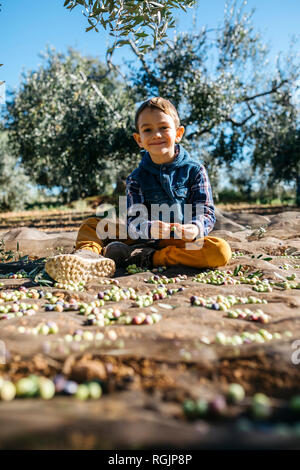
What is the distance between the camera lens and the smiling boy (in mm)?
3338

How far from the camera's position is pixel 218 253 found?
3334 mm

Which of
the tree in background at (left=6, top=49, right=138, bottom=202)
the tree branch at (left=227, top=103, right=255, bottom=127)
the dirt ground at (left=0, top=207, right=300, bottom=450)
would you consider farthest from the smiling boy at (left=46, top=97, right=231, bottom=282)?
the tree branch at (left=227, top=103, right=255, bottom=127)

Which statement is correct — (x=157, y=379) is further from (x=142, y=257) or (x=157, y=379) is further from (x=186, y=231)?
(x=142, y=257)

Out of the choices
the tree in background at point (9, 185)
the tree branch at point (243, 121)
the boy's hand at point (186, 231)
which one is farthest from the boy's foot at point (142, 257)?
the tree in background at point (9, 185)

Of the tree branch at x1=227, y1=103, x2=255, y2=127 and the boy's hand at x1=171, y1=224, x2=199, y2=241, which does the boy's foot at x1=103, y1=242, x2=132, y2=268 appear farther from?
the tree branch at x1=227, y1=103, x2=255, y2=127

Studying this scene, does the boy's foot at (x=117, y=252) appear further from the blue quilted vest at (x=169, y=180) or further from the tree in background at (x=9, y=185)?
the tree in background at (x=9, y=185)

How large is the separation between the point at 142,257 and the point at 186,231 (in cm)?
76

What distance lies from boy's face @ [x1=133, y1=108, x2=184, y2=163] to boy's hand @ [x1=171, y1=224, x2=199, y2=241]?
93 cm

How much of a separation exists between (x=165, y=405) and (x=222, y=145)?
41.2 ft

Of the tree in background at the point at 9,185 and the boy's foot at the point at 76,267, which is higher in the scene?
the tree in background at the point at 9,185

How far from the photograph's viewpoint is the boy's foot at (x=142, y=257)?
371 cm

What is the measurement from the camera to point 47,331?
1594mm
